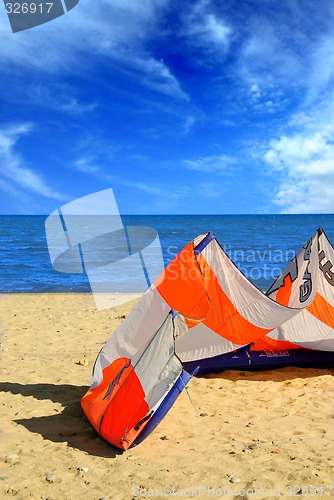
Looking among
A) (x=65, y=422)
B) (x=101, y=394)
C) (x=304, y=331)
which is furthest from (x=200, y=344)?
(x=65, y=422)

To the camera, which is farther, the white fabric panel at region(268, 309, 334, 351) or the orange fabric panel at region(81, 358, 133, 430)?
the white fabric panel at region(268, 309, 334, 351)

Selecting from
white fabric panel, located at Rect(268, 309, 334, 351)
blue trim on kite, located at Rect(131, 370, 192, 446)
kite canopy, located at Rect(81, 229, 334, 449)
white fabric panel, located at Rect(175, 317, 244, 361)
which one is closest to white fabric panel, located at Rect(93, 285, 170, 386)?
kite canopy, located at Rect(81, 229, 334, 449)

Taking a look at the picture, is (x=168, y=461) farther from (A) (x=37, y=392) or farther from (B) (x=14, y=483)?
(A) (x=37, y=392)

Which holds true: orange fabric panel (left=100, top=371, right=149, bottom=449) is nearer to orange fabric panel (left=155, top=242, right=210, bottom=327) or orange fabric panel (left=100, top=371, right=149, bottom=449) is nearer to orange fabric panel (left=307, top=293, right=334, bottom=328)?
orange fabric panel (left=155, top=242, right=210, bottom=327)

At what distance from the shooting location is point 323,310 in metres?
7.81

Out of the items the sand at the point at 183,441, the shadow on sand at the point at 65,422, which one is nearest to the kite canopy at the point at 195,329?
the shadow on sand at the point at 65,422

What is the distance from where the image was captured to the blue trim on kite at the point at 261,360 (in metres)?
7.22

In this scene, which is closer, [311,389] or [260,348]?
[311,389]

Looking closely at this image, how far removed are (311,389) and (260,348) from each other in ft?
4.02

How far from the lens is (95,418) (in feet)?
17.1

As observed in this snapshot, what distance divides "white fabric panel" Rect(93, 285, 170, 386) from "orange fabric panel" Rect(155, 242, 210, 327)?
0.12 meters

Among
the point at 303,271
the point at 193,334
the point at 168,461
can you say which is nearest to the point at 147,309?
the point at 193,334

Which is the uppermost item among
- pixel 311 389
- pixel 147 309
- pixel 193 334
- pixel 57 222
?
pixel 57 222

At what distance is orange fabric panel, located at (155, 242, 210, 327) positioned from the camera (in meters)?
6.11
